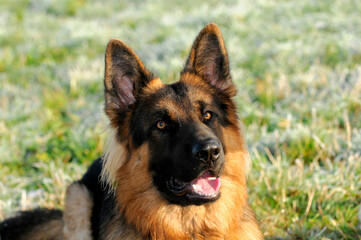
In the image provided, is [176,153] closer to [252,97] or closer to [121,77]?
[121,77]

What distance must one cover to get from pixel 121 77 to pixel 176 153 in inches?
32.5

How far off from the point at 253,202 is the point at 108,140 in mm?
1703

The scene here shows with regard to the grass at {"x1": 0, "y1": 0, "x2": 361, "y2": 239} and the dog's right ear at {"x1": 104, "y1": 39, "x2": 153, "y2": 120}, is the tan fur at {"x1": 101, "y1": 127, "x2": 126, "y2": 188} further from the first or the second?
the grass at {"x1": 0, "y1": 0, "x2": 361, "y2": 239}

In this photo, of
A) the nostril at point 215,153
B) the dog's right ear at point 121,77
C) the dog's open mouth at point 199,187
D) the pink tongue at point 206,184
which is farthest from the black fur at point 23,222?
the nostril at point 215,153

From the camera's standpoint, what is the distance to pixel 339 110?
17.9ft

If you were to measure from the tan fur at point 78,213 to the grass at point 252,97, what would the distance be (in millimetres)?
805

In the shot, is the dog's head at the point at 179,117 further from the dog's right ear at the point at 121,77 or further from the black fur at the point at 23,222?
the black fur at the point at 23,222

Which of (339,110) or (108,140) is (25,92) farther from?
(339,110)

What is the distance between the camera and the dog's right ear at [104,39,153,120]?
3.04m

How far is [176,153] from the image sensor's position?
2.90 meters

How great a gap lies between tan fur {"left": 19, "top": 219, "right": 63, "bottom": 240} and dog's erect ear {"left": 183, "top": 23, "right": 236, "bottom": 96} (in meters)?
1.96

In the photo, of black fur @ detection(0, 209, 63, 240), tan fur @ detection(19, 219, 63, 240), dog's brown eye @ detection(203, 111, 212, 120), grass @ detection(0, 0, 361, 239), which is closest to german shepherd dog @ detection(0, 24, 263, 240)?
dog's brown eye @ detection(203, 111, 212, 120)

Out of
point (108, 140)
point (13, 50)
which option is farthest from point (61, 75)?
point (108, 140)

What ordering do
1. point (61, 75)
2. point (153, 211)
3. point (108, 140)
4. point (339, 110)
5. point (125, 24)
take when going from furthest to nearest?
point (125, 24) → point (61, 75) → point (339, 110) → point (108, 140) → point (153, 211)
